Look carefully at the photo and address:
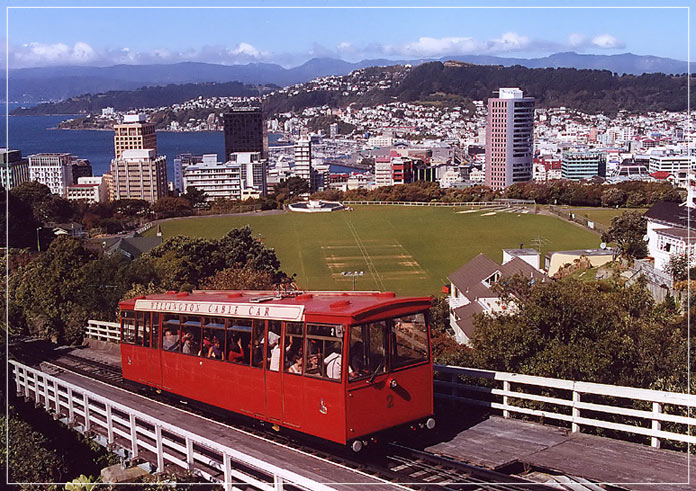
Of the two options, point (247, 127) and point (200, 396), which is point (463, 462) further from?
point (247, 127)

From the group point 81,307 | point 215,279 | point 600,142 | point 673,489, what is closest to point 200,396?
point 673,489

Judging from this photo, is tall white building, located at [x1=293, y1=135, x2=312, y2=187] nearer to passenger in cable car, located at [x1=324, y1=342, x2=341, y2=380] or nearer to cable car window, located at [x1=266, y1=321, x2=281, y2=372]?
cable car window, located at [x1=266, y1=321, x2=281, y2=372]

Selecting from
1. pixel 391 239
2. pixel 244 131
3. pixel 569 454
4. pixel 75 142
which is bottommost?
pixel 391 239

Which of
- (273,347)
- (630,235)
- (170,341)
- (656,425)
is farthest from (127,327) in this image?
(630,235)

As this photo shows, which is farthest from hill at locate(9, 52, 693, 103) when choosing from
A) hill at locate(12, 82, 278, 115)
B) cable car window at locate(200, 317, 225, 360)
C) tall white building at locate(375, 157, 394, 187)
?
tall white building at locate(375, 157, 394, 187)

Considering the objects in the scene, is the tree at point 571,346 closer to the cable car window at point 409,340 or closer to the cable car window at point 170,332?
the cable car window at point 409,340

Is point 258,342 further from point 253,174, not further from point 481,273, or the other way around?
point 253,174
